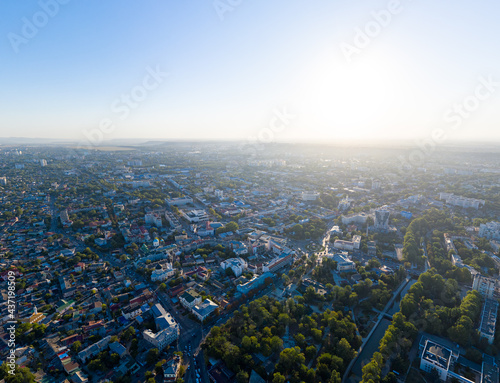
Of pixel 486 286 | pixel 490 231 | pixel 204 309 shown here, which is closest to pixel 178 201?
pixel 204 309

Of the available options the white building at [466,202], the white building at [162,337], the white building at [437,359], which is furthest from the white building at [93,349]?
the white building at [466,202]

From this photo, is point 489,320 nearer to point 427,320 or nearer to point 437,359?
point 427,320

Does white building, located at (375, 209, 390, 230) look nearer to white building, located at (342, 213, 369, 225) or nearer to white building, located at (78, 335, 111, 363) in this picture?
white building, located at (342, 213, 369, 225)

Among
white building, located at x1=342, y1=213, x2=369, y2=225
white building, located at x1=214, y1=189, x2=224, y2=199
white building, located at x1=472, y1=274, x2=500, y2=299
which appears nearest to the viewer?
white building, located at x1=472, y1=274, x2=500, y2=299

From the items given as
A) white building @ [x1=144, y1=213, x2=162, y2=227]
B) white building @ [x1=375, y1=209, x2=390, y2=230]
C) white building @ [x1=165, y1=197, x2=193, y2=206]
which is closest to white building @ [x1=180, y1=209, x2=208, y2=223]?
white building @ [x1=144, y1=213, x2=162, y2=227]

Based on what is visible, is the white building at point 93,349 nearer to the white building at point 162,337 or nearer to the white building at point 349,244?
the white building at point 162,337

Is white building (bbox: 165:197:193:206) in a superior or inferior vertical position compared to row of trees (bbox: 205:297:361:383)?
superior

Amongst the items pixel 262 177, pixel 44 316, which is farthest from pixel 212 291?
pixel 262 177
